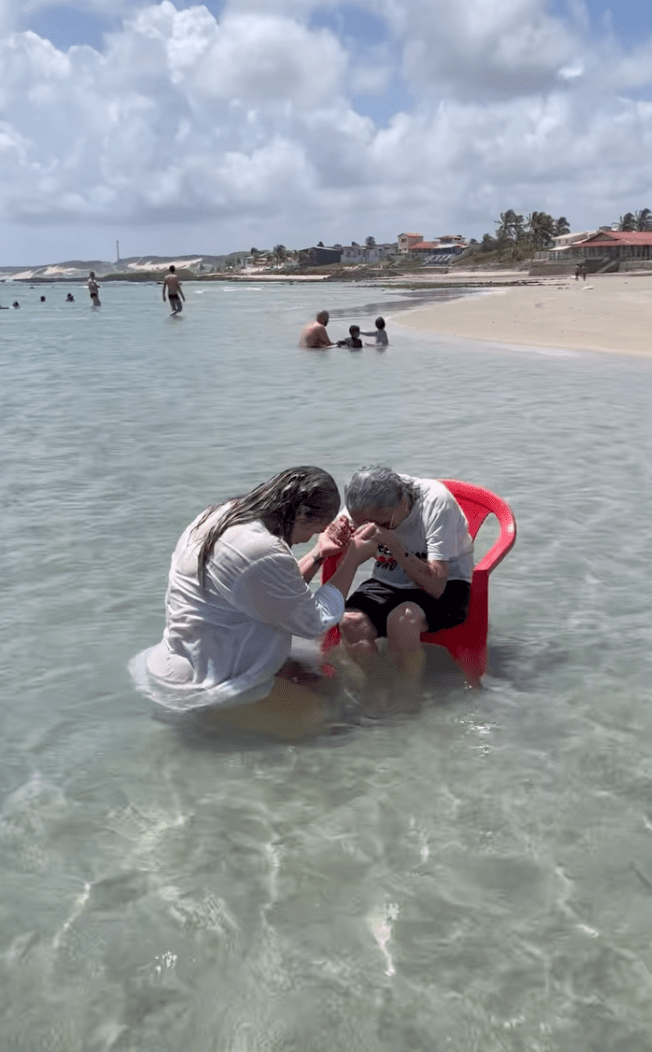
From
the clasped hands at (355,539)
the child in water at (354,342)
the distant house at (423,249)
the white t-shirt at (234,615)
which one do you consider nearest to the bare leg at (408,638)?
the clasped hands at (355,539)

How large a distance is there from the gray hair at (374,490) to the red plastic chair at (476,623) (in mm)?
843

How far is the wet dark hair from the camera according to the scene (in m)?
4.15

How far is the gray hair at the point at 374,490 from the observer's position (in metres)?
4.61

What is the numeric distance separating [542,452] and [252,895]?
896cm

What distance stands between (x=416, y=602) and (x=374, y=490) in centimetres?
85

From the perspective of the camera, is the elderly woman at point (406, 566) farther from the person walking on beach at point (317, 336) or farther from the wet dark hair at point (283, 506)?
the person walking on beach at point (317, 336)

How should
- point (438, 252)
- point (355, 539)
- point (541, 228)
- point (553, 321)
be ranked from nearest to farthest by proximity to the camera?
1. point (355, 539)
2. point (553, 321)
3. point (541, 228)
4. point (438, 252)

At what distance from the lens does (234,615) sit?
431cm

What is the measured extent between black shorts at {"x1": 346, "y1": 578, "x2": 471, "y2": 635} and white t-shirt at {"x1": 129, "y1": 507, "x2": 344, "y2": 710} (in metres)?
0.72

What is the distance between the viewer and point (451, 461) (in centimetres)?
1134

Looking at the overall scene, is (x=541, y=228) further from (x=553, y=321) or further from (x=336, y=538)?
(x=336, y=538)

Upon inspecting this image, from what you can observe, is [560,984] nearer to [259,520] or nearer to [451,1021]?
[451,1021]

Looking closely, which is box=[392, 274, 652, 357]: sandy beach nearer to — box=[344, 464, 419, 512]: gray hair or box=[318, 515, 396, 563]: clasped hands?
box=[318, 515, 396, 563]: clasped hands

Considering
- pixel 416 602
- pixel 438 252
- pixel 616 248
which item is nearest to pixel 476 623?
pixel 416 602
